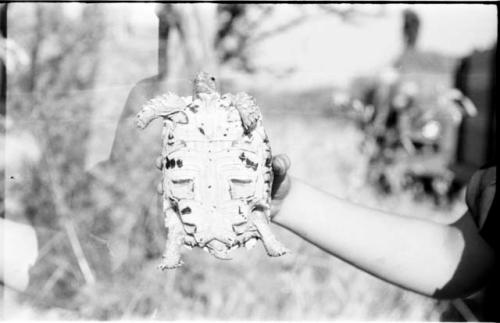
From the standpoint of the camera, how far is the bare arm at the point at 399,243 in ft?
3.12

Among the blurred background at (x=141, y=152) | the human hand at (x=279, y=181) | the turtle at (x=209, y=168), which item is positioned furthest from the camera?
the blurred background at (x=141, y=152)

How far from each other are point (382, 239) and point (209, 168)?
0.39 meters

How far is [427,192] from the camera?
2.43 metres

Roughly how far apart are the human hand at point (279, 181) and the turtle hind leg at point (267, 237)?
0.11 meters

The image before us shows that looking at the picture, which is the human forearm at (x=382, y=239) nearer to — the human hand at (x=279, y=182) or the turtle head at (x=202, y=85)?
the human hand at (x=279, y=182)

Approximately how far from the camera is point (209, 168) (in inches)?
28.9

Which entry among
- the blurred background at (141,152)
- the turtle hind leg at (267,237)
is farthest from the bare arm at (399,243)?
the blurred background at (141,152)

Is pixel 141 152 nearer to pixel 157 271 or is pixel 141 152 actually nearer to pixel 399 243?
pixel 157 271

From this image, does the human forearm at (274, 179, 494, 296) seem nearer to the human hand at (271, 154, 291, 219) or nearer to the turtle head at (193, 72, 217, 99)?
the human hand at (271, 154, 291, 219)

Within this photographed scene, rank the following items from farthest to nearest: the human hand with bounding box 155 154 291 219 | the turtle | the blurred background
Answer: the blurred background < the human hand with bounding box 155 154 291 219 < the turtle

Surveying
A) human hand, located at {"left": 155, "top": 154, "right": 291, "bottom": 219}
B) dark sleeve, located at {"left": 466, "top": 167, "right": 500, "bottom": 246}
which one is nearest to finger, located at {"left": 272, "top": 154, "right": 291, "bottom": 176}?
human hand, located at {"left": 155, "top": 154, "right": 291, "bottom": 219}

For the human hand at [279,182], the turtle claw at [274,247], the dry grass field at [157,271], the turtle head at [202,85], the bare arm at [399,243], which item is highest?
the turtle head at [202,85]

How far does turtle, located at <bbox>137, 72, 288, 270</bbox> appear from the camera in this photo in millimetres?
734

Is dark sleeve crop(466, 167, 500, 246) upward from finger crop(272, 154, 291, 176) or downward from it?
downward
